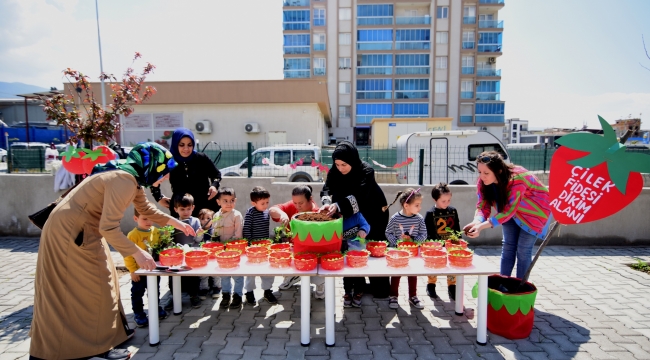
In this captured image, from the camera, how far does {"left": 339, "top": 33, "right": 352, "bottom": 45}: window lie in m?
39.7

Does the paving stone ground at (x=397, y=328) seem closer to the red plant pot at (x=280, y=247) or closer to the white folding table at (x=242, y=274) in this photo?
the white folding table at (x=242, y=274)

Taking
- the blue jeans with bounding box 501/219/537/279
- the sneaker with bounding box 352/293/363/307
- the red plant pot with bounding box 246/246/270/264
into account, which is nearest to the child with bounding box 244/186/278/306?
the red plant pot with bounding box 246/246/270/264

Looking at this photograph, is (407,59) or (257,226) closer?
(257,226)

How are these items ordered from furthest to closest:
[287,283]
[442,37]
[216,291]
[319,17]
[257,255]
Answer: [319,17] → [442,37] → [287,283] → [216,291] → [257,255]

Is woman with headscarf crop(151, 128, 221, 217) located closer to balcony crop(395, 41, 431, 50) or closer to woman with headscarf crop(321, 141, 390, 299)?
woman with headscarf crop(321, 141, 390, 299)

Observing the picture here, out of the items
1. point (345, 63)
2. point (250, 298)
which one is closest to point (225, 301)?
point (250, 298)

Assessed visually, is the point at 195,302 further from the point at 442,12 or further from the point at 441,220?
the point at 442,12

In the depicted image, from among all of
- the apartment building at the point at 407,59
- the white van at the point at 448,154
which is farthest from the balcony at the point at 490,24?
the white van at the point at 448,154

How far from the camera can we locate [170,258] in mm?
3010

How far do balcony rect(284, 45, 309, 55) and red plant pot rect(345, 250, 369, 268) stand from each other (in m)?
40.7

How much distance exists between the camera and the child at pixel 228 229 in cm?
382

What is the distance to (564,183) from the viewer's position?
3021 millimetres

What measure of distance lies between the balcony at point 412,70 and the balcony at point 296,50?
1037 cm

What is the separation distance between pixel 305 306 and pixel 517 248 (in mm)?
2240
